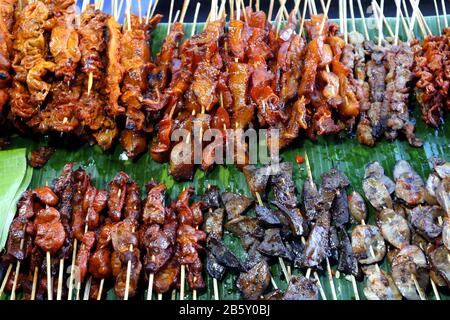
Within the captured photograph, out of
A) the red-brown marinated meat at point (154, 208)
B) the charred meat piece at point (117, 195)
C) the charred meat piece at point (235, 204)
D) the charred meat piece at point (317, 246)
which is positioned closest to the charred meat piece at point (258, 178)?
the charred meat piece at point (235, 204)

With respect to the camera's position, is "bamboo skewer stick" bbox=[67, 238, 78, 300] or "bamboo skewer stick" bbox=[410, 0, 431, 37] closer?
"bamboo skewer stick" bbox=[67, 238, 78, 300]

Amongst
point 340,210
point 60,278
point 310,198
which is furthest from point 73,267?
point 340,210

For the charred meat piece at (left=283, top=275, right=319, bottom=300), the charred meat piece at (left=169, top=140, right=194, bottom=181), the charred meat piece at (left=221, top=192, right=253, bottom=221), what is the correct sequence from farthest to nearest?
the charred meat piece at (left=169, top=140, right=194, bottom=181) < the charred meat piece at (left=221, top=192, right=253, bottom=221) < the charred meat piece at (left=283, top=275, right=319, bottom=300)

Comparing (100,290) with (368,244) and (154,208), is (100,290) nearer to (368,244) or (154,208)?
(154,208)

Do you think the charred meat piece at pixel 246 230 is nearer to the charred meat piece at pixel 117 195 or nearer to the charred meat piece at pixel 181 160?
the charred meat piece at pixel 181 160

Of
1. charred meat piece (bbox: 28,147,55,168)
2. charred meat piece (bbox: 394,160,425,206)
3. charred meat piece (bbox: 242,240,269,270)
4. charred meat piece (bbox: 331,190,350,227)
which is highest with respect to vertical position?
charred meat piece (bbox: 28,147,55,168)

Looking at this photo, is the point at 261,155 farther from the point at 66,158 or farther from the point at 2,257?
the point at 2,257

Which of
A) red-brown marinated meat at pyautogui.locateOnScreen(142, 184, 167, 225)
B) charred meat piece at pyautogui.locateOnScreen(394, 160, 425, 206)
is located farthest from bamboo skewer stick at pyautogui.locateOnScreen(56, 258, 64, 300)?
charred meat piece at pyautogui.locateOnScreen(394, 160, 425, 206)

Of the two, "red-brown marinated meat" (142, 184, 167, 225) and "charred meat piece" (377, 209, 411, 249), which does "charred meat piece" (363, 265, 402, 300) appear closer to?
"charred meat piece" (377, 209, 411, 249)
